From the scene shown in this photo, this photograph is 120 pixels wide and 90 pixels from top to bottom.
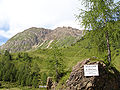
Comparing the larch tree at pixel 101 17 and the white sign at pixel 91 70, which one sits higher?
the larch tree at pixel 101 17

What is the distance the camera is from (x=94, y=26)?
18.4m

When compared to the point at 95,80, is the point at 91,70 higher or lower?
higher

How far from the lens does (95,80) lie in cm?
1478

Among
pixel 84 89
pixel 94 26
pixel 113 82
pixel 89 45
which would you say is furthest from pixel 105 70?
pixel 94 26

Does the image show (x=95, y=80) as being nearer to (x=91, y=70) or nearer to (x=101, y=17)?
(x=91, y=70)

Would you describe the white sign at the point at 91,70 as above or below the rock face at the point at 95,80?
above

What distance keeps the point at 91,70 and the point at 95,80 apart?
1.31m

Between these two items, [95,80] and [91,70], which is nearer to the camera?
[95,80]

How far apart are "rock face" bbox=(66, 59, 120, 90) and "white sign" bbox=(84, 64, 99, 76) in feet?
1.58

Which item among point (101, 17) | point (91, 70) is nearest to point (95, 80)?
point (91, 70)

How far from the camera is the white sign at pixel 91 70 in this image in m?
14.8

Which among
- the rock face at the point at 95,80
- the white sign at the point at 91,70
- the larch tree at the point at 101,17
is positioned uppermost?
the larch tree at the point at 101,17

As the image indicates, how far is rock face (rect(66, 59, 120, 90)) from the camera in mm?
14742

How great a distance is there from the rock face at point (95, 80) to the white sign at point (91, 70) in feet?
1.58
